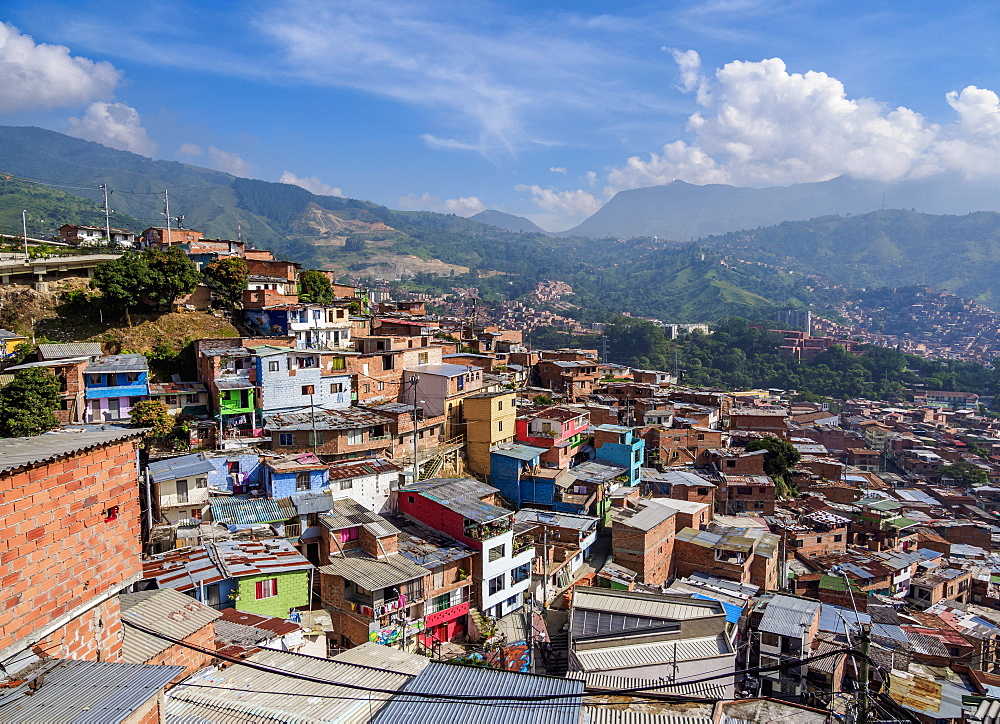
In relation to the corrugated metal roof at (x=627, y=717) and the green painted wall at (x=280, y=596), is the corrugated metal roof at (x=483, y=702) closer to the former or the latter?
the corrugated metal roof at (x=627, y=717)

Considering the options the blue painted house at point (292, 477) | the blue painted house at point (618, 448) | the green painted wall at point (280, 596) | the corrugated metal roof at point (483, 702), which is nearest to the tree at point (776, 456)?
the blue painted house at point (618, 448)

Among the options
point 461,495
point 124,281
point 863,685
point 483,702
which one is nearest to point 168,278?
point 124,281

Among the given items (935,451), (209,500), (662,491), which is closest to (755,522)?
(662,491)

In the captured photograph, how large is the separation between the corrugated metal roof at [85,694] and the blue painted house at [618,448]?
70.8ft

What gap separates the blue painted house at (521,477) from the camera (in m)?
21.9

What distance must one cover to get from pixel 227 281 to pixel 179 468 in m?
12.1

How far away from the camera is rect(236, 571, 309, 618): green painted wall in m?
12.3

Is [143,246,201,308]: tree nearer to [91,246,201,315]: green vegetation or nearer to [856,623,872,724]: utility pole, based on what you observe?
[91,246,201,315]: green vegetation

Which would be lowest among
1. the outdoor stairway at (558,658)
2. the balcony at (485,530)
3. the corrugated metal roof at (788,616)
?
the outdoor stairway at (558,658)

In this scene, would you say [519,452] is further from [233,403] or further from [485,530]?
[233,403]

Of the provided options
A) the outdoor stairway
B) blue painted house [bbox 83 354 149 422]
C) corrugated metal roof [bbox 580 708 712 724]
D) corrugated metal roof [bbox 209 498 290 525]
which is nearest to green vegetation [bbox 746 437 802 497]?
the outdoor stairway

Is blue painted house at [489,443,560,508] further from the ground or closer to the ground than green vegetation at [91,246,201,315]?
closer to the ground

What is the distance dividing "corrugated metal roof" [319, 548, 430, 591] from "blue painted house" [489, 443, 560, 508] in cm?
743

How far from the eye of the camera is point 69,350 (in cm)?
1980
